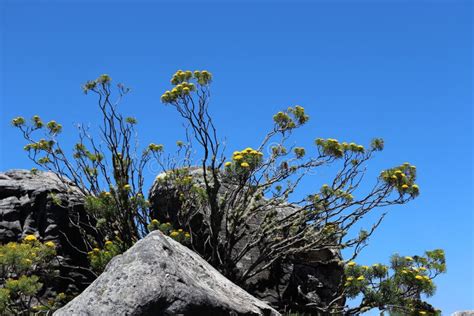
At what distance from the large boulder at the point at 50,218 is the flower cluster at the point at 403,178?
8246 mm

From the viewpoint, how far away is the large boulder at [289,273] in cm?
1541

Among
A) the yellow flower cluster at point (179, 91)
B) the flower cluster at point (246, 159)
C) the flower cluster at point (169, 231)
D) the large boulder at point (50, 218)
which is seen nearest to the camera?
the flower cluster at point (246, 159)

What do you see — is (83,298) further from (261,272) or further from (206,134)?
(261,272)

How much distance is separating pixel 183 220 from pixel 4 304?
495cm

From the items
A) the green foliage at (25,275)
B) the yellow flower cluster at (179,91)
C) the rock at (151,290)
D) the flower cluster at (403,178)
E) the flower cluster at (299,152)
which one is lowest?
the rock at (151,290)

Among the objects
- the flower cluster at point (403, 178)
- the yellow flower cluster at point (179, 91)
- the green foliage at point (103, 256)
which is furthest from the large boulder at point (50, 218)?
the flower cluster at point (403, 178)

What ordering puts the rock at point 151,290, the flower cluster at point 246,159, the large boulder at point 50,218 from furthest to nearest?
the large boulder at point 50,218 → the flower cluster at point 246,159 → the rock at point 151,290

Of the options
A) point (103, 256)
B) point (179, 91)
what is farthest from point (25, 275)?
point (179, 91)

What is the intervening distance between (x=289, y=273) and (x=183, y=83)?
6047mm

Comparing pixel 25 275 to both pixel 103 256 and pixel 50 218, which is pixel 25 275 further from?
pixel 50 218

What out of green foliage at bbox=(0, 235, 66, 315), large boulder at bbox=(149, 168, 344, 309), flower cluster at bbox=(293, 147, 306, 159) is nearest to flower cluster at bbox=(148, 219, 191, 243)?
large boulder at bbox=(149, 168, 344, 309)

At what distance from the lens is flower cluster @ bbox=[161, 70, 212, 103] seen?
1298cm

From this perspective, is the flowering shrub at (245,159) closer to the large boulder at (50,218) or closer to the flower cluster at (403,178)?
the flower cluster at (403,178)

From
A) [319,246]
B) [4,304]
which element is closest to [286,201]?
[319,246]
